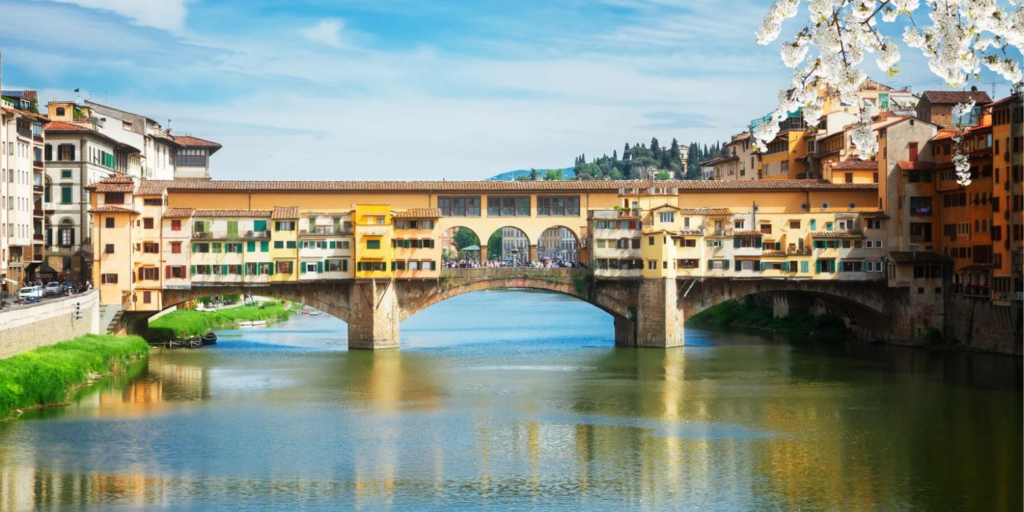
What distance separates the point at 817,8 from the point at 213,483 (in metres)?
21.7

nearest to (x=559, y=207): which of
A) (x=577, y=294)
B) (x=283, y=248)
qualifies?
(x=577, y=294)

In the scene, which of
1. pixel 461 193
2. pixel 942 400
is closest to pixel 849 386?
pixel 942 400

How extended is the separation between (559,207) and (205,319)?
21637mm

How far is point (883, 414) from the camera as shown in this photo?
37531mm

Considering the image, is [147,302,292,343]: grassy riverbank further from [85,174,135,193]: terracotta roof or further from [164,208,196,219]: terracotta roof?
[85,174,135,193]: terracotta roof

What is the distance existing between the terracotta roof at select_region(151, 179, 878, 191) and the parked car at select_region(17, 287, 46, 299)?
8999 millimetres

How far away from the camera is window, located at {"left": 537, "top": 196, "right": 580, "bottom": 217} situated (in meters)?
60.7

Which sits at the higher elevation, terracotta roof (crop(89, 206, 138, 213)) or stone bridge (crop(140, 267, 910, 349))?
terracotta roof (crop(89, 206, 138, 213))

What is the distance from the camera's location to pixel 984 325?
5194cm

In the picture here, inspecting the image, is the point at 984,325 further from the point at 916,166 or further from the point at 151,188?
the point at 151,188

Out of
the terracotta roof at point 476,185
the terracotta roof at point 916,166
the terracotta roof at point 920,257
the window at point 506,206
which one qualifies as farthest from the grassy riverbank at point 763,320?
the window at point 506,206

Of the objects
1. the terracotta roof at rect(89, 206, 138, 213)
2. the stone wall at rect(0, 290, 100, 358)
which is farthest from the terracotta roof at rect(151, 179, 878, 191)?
the stone wall at rect(0, 290, 100, 358)

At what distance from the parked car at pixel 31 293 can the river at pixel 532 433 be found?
16.0 feet

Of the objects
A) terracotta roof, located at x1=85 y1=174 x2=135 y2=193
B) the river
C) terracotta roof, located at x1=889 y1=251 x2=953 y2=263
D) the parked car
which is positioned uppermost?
terracotta roof, located at x1=85 y1=174 x2=135 y2=193
